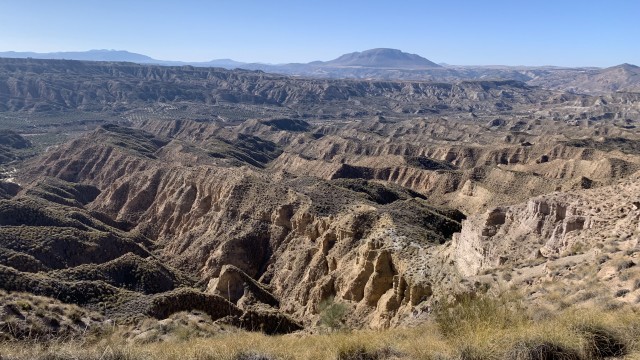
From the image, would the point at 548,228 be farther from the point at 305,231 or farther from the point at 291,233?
the point at 291,233

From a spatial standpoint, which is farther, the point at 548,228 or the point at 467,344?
the point at 548,228

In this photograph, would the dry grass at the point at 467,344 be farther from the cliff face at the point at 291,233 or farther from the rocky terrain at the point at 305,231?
the cliff face at the point at 291,233

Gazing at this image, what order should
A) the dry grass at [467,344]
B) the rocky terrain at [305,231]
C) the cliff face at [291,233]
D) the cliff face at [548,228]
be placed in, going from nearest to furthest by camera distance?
the dry grass at [467,344] < the cliff face at [548,228] < the rocky terrain at [305,231] < the cliff face at [291,233]

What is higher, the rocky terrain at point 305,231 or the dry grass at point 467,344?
the dry grass at point 467,344

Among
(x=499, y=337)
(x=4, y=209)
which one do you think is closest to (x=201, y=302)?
(x=499, y=337)

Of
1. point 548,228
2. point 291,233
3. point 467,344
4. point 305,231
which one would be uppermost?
point 467,344

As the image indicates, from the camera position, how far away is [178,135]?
121375 millimetres

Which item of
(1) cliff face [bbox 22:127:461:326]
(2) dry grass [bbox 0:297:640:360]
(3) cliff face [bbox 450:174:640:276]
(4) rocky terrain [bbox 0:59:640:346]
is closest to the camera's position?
(2) dry grass [bbox 0:297:640:360]

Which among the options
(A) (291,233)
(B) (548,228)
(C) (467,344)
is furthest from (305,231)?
(C) (467,344)

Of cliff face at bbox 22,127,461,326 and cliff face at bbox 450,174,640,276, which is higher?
cliff face at bbox 450,174,640,276

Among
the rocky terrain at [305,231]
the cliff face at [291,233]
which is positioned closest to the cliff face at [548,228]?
the rocky terrain at [305,231]

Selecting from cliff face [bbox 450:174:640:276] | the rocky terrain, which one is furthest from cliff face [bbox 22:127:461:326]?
cliff face [bbox 450:174:640:276]

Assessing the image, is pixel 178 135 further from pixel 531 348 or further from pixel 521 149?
pixel 531 348

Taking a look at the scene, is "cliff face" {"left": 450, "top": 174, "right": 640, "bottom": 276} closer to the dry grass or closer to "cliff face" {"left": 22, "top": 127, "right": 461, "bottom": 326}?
"cliff face" {"left": 22, "top": 127, "right": 461, "bottom": 326}
